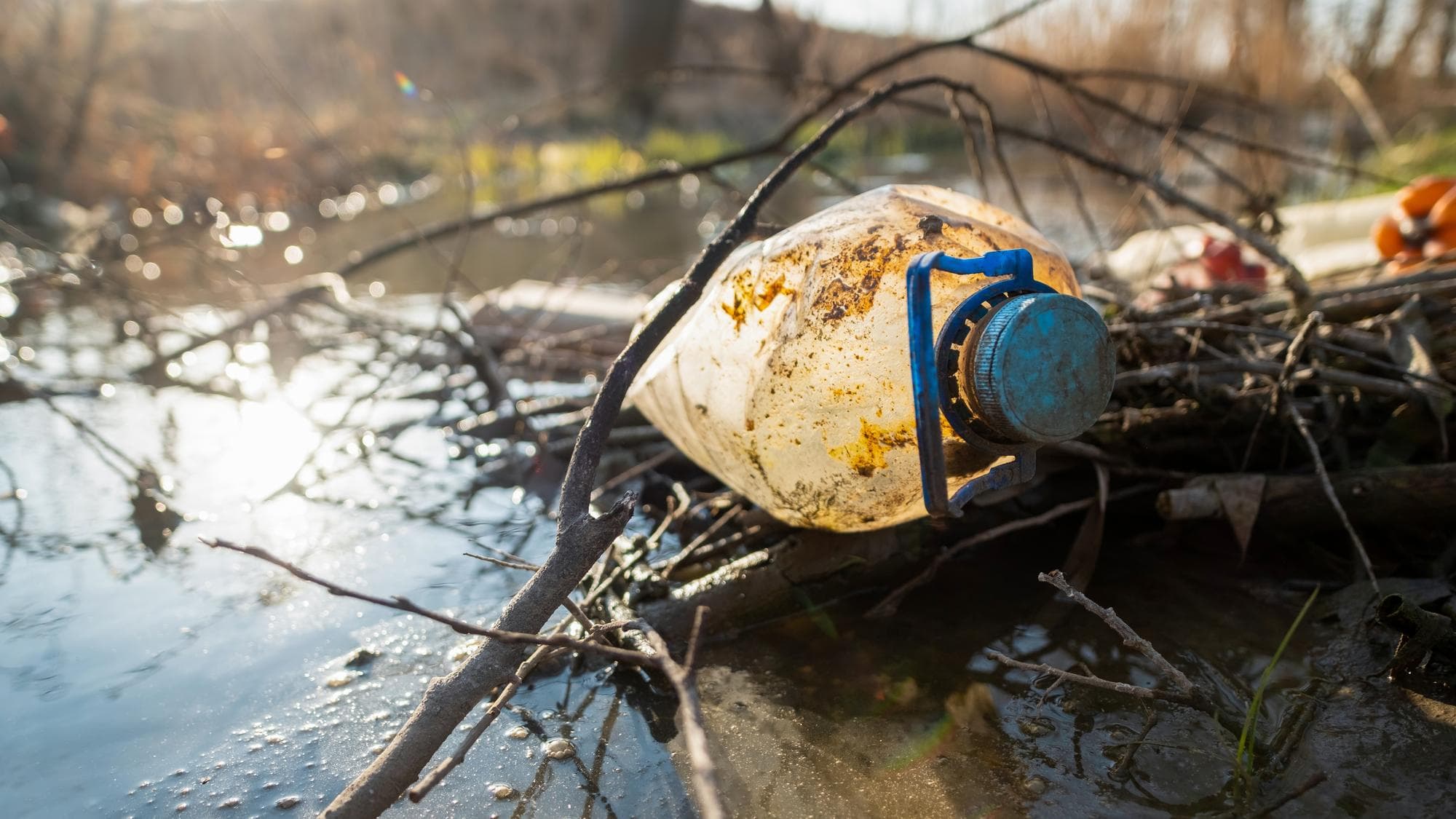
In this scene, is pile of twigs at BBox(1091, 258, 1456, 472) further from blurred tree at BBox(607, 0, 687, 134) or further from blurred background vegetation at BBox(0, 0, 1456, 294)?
blurred tree at BBox(607, 0, 687, 134)

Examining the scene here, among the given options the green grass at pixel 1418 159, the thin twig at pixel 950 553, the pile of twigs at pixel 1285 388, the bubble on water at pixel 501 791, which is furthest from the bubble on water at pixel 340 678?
the green grass at pixel 1418 159

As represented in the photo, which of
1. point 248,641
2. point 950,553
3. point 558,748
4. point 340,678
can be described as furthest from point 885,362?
point 248,641

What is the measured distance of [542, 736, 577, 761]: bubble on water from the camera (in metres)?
1.24

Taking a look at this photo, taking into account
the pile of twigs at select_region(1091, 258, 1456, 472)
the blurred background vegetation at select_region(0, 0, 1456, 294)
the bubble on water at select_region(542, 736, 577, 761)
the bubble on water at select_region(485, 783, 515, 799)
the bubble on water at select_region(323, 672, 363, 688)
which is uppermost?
the blurred background vegetation at select_region(0, 0, 1456, 294)

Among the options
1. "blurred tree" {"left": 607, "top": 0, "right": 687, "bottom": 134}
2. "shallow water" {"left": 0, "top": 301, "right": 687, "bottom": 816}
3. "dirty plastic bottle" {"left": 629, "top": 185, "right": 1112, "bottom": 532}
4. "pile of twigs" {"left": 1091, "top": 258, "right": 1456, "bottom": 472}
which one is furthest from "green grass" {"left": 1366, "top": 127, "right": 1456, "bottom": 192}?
"blurred tree" {"left": 607, "top": 0, "right": 687, "bottom": 134}

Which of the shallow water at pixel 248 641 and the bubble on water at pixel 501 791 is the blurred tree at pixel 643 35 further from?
the bubble on water at pixel 501 791

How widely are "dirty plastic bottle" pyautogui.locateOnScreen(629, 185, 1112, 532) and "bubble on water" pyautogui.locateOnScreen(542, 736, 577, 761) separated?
50 cm

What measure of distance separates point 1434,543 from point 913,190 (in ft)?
3.57

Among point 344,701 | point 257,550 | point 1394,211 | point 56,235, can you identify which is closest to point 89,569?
point 344,701

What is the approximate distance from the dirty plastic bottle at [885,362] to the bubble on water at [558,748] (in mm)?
500

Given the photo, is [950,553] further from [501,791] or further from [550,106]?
[550,106]

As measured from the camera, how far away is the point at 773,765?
1215mm

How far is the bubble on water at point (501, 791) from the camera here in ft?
3.83

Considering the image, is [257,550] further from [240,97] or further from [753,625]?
[240,97]
